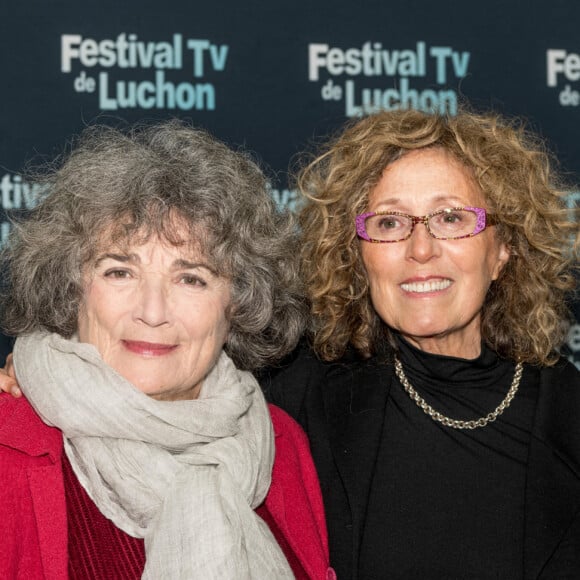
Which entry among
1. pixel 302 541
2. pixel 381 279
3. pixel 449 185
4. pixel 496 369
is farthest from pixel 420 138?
pixel 302 541

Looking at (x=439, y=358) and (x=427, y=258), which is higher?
(x=427, y=258)

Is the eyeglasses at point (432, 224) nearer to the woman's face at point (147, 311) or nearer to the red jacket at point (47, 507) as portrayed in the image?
the woman's face at point (147, 311)

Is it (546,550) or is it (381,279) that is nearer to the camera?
(546,550)

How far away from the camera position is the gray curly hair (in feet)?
7.41

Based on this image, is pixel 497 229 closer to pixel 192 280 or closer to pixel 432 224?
pixel 432 224

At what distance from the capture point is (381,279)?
2604 millimetres

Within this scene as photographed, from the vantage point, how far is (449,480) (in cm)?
247

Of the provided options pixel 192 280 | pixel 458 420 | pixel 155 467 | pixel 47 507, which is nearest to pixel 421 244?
pixel 458 420

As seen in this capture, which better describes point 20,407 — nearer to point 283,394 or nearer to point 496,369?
point 283,394

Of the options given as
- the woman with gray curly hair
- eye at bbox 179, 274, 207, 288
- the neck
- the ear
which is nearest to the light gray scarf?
the woman with gray curly hair

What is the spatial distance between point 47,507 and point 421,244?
1.18 meters

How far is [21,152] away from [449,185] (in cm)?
165

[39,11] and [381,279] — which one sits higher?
[39,11]

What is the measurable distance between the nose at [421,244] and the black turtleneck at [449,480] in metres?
0.33
